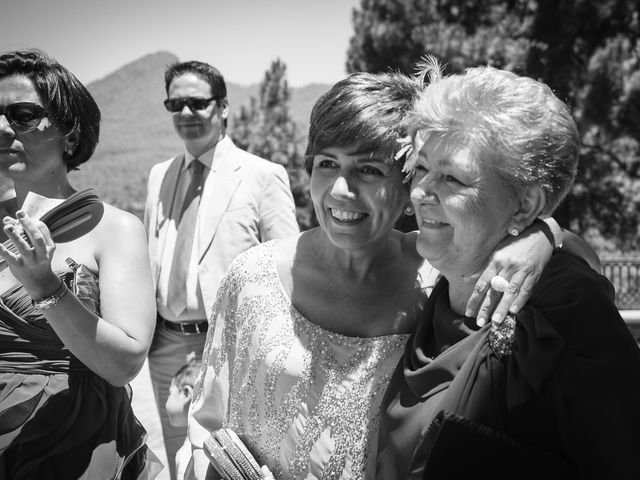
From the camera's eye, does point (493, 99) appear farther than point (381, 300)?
No

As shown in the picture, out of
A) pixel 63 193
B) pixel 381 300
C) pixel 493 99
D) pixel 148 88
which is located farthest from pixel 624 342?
pixel 148 88

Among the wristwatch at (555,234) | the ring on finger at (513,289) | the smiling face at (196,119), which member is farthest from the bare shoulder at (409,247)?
the smiling face at (196,119)

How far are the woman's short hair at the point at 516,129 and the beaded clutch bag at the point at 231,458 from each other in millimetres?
1015

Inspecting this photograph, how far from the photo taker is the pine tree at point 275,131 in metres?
14.0

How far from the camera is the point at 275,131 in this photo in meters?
15.6

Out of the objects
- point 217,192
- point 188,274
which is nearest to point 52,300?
point 188,274

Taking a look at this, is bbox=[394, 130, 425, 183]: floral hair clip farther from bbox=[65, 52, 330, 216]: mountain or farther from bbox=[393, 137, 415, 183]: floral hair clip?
bbox=[65, 52, 330, 216]: mountain

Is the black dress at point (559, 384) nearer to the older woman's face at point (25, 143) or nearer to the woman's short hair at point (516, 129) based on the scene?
the woman's short hair at point (516, 129)

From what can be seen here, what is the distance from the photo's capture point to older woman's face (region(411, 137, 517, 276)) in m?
1.57

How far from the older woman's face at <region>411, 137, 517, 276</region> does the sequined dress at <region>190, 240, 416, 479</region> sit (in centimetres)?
35

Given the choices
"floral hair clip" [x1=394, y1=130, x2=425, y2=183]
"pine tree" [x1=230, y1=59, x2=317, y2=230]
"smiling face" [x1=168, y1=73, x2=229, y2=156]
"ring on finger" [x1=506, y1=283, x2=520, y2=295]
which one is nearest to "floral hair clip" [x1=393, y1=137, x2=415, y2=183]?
"floral hair clip" [x1=394, y1=130, x2=425, y2=183]

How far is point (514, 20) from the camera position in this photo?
1166 cm

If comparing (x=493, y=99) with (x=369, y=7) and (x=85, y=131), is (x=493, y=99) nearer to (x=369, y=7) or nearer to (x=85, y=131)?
(x=85, y=131)

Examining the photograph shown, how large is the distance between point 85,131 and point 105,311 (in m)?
0.70
